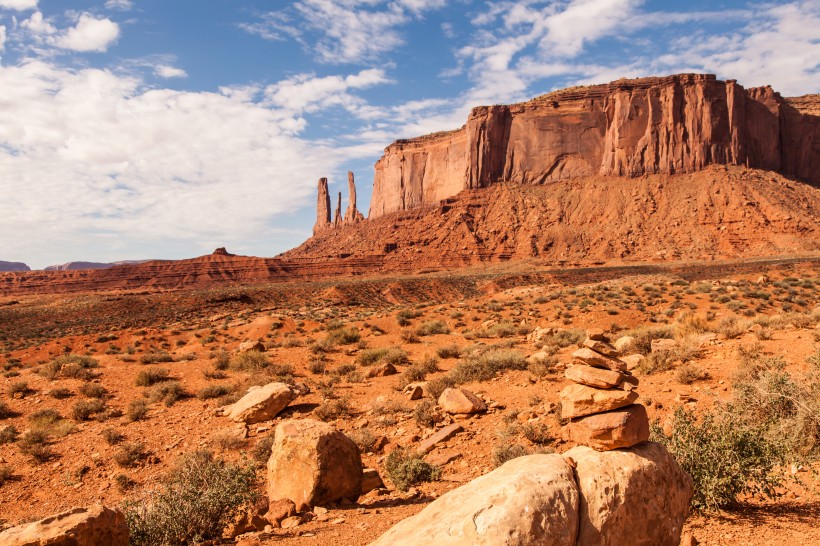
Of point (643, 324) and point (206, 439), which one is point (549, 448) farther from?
point (643, 324)

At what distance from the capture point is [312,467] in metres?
6.54

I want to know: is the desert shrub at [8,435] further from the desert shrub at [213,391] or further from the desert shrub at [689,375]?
the desert shrub at [689,375]

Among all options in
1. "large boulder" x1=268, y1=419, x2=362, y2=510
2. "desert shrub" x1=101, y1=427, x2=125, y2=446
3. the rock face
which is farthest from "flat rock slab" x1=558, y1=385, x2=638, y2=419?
the rock face

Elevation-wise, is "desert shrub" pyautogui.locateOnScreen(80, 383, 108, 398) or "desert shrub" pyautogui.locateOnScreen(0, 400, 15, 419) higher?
"desert shrub" pyautogui.locateOnScreen(80, 383, 108, 398)

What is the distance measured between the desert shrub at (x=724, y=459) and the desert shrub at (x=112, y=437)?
9924 mm

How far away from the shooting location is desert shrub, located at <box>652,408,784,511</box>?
5.21 metres

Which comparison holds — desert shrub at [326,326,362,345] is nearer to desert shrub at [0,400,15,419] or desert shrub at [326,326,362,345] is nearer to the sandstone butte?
desert shrub at [0,400,15,419]

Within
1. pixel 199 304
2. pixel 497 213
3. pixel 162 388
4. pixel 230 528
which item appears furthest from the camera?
pixel 497 213

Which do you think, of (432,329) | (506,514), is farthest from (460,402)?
(432,329)

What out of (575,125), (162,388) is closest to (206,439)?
(162,388)

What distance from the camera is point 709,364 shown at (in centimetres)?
1049

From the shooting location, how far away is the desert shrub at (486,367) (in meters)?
12.1

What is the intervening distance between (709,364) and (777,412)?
3.59m

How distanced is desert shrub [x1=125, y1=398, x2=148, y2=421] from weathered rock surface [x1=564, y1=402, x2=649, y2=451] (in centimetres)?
1040
